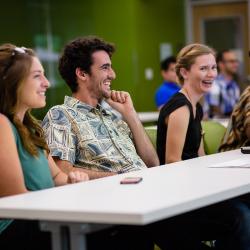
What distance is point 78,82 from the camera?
328 cm

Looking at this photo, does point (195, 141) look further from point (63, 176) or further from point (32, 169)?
point (32, 169)

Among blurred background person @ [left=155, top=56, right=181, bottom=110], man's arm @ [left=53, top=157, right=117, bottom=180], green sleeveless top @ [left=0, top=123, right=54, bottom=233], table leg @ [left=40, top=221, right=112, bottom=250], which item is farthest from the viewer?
blurred background person @ [left=155, top=56, right=181, bottom=110]

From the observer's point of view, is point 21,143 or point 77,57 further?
point 77,57

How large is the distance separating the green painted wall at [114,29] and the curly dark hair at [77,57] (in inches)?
205

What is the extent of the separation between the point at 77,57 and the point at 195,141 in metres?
0.75

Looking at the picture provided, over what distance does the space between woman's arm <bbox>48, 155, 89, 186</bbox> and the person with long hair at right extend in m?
0.41

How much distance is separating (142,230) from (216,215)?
0.96 feet

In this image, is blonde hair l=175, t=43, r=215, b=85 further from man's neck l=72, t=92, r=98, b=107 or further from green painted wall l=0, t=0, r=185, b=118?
green painted wall l=0, t=0, r=185, b=118

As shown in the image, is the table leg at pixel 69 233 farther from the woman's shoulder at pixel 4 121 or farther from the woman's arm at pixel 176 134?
Result: the woman's arm at pixel 176 134

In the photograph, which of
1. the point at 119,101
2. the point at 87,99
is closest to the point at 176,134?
the point at 119,101

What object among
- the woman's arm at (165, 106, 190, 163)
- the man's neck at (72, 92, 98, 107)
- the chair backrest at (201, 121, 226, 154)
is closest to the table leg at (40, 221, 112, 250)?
the man's neck at (72, 92, 98, 107)

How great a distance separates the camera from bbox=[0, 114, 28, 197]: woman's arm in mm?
2260

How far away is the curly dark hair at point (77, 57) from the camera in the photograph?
326 cm

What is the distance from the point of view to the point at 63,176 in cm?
268
